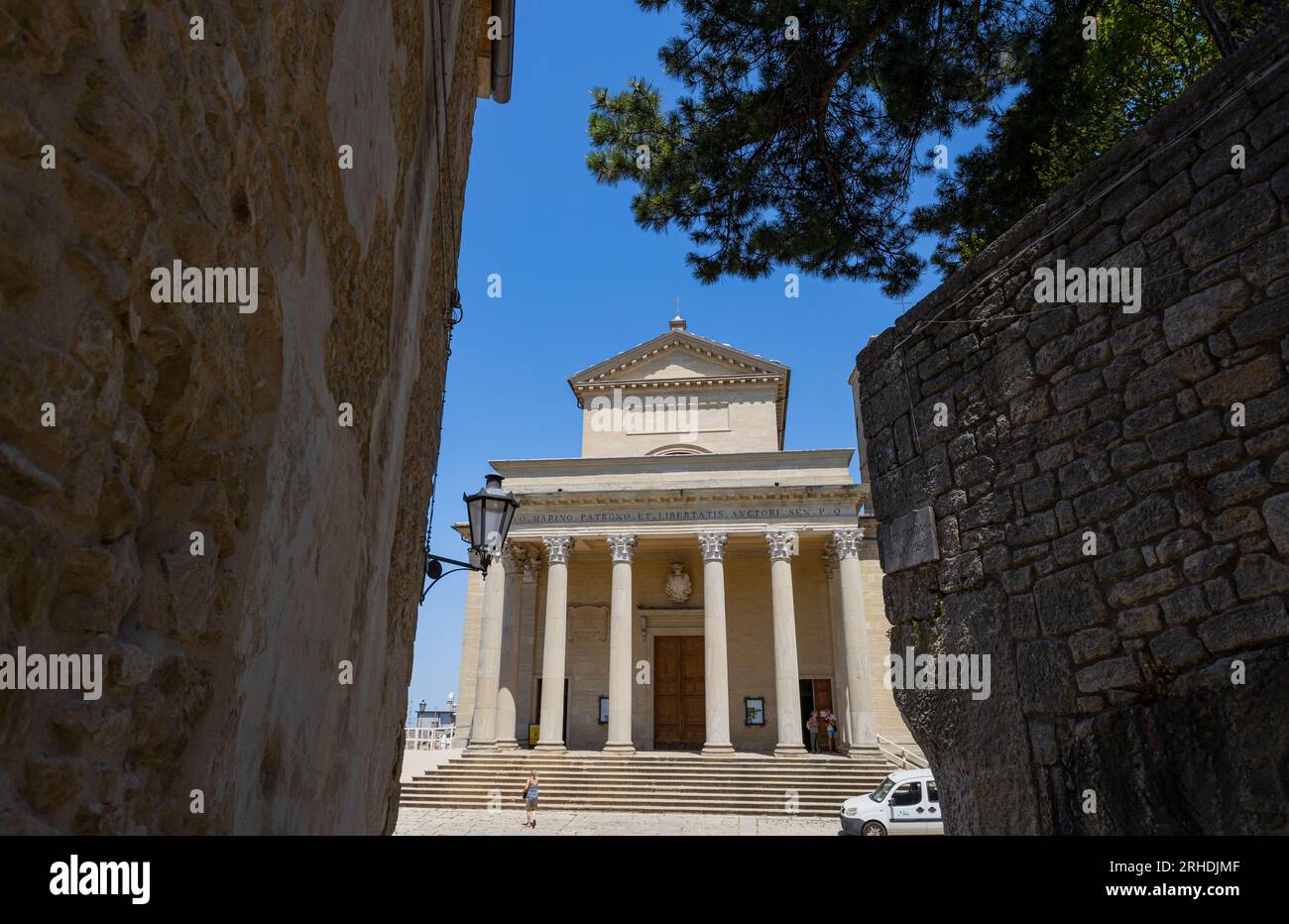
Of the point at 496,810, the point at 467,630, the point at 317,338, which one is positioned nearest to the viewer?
the point at 317,338

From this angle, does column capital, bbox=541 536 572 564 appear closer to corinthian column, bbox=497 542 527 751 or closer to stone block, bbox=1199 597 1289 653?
corinthian column, bbox=497 542 527 751

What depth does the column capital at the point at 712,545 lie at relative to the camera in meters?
21.8

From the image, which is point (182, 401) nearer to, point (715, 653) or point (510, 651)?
point (715, 653)

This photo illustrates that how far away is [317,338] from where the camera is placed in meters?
2.31

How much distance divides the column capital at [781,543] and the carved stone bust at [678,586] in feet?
12.7

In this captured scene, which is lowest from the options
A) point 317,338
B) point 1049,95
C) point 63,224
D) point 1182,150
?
point 63,224

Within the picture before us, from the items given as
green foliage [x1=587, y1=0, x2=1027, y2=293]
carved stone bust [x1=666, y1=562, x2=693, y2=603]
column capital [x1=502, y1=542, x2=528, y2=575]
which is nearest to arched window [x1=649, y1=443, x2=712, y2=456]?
carved stone bust [x1=666, y1=562, x2=693, y2=603]

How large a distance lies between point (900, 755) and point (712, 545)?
23.9 feet

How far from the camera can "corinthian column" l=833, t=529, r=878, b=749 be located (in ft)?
66.5

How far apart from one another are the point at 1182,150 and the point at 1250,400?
1.45 metres

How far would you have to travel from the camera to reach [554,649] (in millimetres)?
21578
